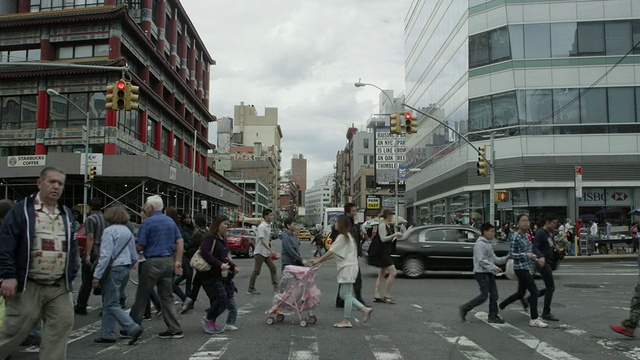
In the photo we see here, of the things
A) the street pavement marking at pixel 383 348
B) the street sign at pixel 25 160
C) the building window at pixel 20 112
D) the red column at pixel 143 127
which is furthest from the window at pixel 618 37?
the building window at pixel 20 112

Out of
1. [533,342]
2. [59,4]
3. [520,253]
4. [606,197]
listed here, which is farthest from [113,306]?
[59,4]

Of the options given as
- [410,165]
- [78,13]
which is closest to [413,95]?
[410,165]

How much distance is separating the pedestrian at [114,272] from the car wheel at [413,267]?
10.1 meters

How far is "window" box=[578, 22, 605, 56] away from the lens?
1305 inches

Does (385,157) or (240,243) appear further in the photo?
(385,157)

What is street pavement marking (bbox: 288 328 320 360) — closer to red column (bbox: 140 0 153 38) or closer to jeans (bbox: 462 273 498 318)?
jeans (bbox: 462 273 498 318)

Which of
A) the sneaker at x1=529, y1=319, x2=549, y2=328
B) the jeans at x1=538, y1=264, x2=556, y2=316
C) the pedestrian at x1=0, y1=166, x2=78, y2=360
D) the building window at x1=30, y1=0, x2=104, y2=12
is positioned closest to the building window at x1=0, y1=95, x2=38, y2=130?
the building window at x1=30, y1=0, x2=104, y2=12

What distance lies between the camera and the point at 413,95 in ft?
189

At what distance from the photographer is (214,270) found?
303 inches

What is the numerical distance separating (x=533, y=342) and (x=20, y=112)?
37.1 metres

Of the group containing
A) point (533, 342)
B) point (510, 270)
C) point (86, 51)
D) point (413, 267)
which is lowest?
point (533, 342)

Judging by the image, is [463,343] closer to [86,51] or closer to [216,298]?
[216,298]

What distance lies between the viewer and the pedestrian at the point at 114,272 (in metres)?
6.87

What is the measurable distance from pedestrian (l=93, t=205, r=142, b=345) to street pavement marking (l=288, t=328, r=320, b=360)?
1.99 m
